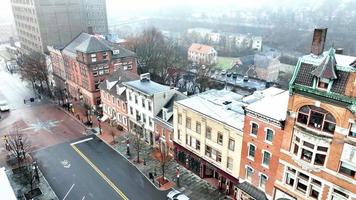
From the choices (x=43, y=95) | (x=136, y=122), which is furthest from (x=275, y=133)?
(x=43, y=95)

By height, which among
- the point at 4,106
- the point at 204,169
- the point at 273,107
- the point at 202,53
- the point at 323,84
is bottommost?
the point at 4,106

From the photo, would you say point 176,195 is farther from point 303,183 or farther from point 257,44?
point 257,44

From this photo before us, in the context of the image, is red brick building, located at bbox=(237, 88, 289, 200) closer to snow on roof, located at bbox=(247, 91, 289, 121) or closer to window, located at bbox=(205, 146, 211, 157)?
snow on roof, located at bbox=(247, 91, 289, 121)

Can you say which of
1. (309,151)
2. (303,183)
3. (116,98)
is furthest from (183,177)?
(116,98)

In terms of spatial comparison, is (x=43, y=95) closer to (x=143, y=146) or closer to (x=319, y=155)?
(x=143, y=146)

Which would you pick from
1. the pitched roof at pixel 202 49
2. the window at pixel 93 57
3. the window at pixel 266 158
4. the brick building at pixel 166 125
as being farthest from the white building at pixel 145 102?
the pitched roof at pixel 202 49

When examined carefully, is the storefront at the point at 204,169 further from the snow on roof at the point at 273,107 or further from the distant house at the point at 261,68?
the distant house at the point at 261,68
